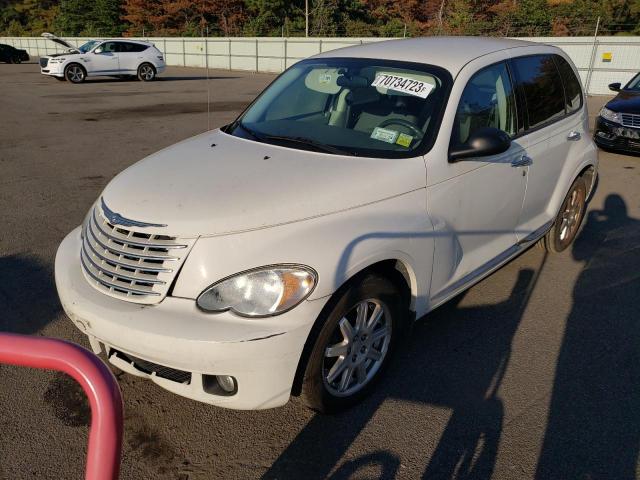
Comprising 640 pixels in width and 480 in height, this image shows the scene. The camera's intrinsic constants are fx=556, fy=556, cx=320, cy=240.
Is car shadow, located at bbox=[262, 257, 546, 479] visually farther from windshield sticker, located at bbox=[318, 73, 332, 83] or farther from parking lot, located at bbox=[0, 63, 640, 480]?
windshield sticker, located at bbox=[318, 73, 332, 83]

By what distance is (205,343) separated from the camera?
2.30 m

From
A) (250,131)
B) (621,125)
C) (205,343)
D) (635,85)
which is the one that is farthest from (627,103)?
(205,343)

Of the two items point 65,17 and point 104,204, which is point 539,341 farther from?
point 65,17

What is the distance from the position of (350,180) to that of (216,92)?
17675 mm

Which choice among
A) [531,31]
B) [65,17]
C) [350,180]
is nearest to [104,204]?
[350,180]

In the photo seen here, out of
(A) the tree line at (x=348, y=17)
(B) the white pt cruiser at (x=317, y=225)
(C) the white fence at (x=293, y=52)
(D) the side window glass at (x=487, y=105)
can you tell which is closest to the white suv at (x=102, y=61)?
(C) the white fence at (x=293, y=52)

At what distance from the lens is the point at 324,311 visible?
8.25 ft

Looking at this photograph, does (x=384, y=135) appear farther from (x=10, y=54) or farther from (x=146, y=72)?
(x=10, y=54)

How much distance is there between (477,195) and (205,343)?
1961 mm

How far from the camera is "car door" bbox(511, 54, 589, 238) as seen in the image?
4.05 metres

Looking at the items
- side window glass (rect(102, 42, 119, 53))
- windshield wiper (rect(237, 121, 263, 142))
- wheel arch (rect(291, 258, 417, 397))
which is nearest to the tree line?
side window glass (rect(102, 42, 119, 53))

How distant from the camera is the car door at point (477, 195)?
10.4ft

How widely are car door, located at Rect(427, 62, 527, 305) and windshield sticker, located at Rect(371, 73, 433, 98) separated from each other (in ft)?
0.76

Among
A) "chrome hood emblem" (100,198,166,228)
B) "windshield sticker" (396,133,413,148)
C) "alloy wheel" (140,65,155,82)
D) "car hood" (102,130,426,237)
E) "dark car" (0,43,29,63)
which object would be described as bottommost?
"dark car" (0,43,29,63)
